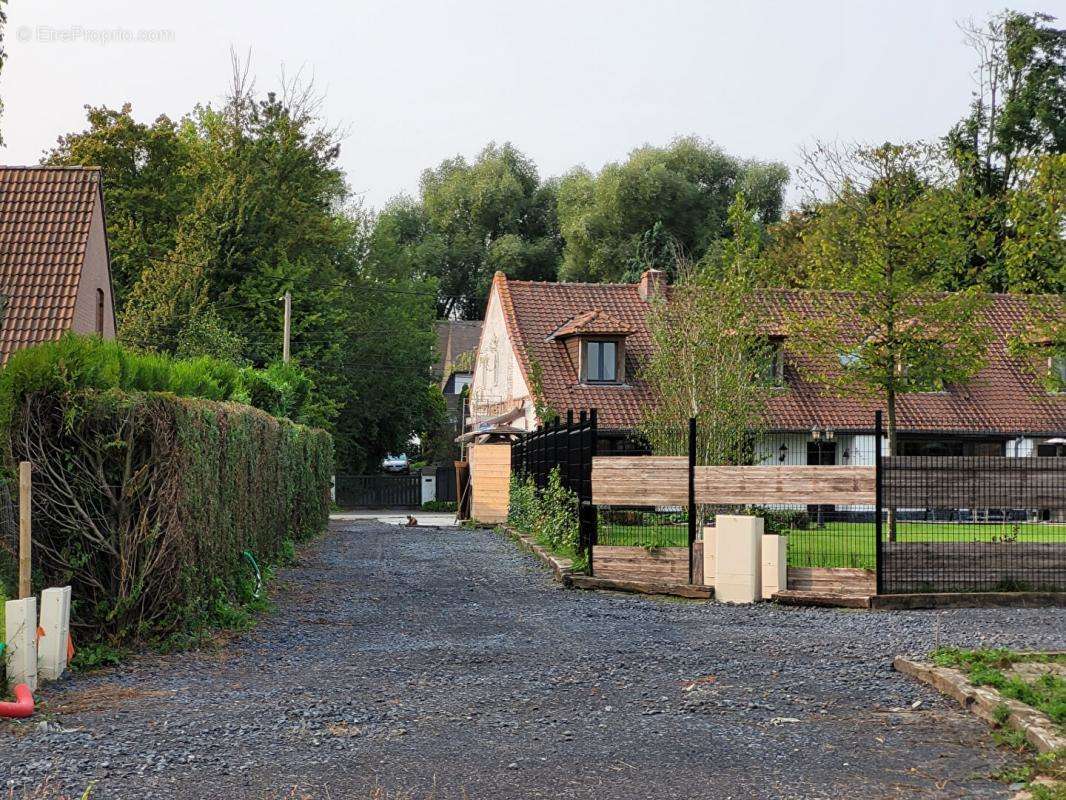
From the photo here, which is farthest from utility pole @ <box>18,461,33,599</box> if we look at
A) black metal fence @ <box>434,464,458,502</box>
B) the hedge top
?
black metal fence @ <box>434,464,458,502</box>

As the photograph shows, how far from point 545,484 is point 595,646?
11359 mm

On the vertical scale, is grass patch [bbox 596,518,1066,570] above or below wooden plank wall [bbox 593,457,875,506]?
A: below

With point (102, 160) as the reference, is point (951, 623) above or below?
below

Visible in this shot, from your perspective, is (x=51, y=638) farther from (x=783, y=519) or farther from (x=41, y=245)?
(x=41, y=245)

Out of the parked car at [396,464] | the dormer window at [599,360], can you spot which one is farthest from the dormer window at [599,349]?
the parked car at [396,464]

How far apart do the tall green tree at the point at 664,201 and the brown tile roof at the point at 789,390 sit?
19.4 meters

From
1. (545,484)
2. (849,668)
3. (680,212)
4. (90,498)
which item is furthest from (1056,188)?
(680,212)

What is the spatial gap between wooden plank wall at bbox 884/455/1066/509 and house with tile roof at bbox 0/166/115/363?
17836 millimetres

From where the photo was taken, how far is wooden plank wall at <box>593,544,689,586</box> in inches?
530

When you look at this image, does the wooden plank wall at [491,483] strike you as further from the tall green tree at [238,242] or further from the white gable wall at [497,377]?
the tall green tree at [238,242]

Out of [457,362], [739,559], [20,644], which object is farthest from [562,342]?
[457,362]

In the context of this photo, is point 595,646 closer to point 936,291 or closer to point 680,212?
point 936,291

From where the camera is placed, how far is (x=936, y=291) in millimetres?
25891

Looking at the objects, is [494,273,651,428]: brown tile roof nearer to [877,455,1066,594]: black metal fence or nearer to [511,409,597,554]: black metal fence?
[511,409,597,554]: black metal fence
